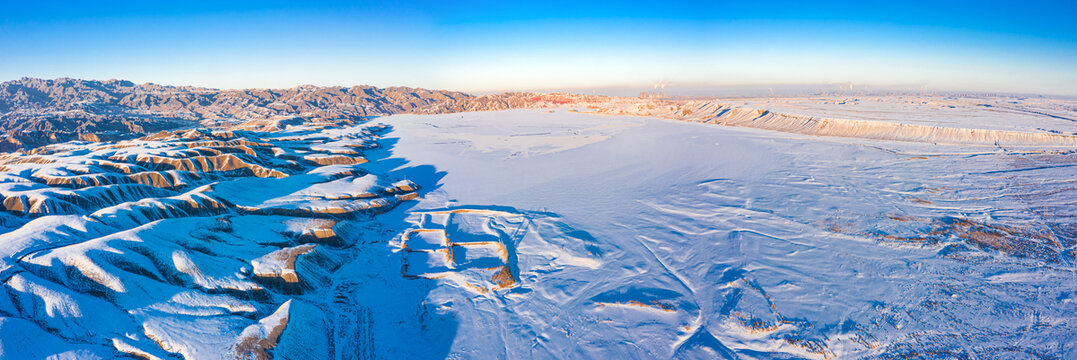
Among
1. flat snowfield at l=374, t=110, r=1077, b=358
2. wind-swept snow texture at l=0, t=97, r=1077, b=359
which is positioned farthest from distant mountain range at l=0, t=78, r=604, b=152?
flat snowfield at l=374, t=110, r=1077, b=358

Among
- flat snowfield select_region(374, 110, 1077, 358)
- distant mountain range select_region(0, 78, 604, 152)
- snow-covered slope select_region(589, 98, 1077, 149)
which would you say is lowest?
flat snowfield select_region(374, 110, 1077, 358)

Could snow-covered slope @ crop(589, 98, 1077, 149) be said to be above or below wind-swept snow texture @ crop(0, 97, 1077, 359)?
above

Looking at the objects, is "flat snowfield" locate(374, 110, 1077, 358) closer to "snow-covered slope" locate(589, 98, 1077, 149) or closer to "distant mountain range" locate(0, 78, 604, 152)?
"snow-covered slope" locate(589, 98, 1077, 149)

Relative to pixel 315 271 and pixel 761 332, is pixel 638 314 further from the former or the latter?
pixel 315 271

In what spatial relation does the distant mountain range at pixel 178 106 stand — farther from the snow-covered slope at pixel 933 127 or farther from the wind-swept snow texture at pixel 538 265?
the snow-covered slope at pixel 933 127

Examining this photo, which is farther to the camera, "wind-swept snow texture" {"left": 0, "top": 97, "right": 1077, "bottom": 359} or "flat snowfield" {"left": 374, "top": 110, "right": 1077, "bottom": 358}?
"flat snowfield" {"left": 374, "top": 110, "right": 1077, "bottom": 358}

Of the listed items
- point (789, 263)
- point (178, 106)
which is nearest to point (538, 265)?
point (789, 263)


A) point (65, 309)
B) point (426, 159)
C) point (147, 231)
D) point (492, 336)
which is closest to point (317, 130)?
point (426, 159)

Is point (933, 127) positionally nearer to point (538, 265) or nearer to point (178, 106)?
point (538, 265)
